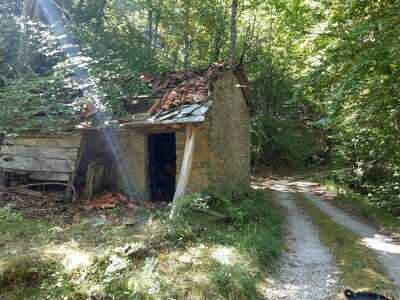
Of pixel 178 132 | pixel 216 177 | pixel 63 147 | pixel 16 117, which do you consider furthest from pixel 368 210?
pixel 16 117

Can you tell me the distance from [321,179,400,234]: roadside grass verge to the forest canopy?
2.75ft

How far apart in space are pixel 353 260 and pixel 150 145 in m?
6.31

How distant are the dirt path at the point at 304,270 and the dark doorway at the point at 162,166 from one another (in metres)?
3.88

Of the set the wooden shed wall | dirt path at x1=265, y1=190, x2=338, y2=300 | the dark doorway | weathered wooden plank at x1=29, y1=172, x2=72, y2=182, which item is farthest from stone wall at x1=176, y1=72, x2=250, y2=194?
weathered wooden plank at x1=29, y1=172, x2=72, y2=182

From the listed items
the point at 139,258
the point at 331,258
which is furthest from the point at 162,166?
the point at 331,258

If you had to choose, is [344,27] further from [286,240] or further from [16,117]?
[16,117]

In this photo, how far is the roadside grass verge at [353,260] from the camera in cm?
558

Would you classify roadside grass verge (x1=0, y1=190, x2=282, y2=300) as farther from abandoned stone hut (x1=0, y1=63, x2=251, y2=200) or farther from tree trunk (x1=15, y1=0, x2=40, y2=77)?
tree trunk (x1=15, y1=0, x2=40, y2=77)

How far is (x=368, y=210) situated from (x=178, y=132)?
18.5 ft

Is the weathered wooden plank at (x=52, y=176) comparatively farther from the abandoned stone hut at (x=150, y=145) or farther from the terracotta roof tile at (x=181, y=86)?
the terracotta roof tile at (x=181, y=86)

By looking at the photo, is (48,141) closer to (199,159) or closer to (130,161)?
(130,161)

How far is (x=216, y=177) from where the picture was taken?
9.56 metres

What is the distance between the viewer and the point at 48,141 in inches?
379

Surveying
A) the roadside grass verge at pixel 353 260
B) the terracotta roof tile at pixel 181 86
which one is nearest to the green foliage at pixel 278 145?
the terracotta roof tile at pixel 181 86
